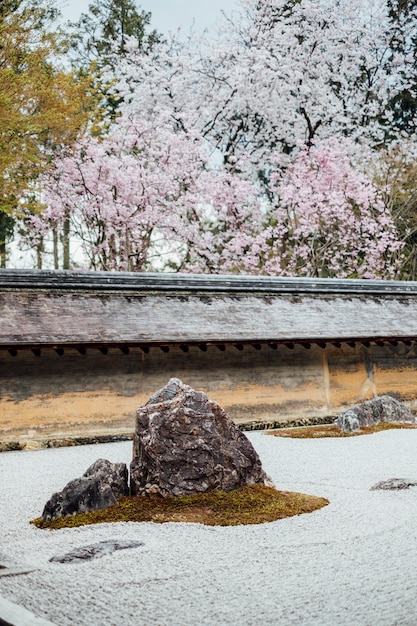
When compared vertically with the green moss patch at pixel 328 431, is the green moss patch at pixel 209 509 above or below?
above

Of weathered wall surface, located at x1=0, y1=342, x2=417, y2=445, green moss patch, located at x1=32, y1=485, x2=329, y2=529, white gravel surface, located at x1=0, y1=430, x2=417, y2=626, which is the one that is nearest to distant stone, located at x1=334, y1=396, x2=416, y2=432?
weathered wall surface, located at x1=0, y1=342, x2=417, y2=445

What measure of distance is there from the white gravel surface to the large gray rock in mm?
663

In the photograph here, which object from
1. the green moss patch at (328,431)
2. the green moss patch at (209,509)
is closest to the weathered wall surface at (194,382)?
the green moss patch at (328,431)

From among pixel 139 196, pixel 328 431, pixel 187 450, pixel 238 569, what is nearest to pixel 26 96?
pixel 139 196

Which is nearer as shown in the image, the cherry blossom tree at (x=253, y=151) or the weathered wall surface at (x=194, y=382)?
the weathered wall surface at (x=194, y=382)

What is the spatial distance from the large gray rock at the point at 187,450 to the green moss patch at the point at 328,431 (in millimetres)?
5023

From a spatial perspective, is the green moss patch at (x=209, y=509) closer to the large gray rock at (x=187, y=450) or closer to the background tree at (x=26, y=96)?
the large gray rock at (x=187, y=450)

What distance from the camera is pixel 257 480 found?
21.4ft

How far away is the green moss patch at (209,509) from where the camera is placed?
5.69m

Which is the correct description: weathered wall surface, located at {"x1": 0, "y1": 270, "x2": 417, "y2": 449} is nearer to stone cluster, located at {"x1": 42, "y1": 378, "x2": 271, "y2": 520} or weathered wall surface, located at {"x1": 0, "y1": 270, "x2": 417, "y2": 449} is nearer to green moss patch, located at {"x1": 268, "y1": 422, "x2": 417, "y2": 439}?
green moss patch, located at {"x1": 268, "y1": 422, "x2": 417, "y2": 439}

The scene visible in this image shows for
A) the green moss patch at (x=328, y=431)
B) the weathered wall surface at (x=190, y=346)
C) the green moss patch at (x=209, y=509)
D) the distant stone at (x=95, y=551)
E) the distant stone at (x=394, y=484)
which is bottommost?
the green moss patch at (x=328, y=431)

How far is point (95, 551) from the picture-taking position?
484 cm

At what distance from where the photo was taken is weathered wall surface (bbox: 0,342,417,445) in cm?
1144

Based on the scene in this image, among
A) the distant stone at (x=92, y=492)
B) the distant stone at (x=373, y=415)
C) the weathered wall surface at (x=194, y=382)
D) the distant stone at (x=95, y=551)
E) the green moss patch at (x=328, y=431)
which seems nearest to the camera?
the distant stone at (x=95, y=551)
